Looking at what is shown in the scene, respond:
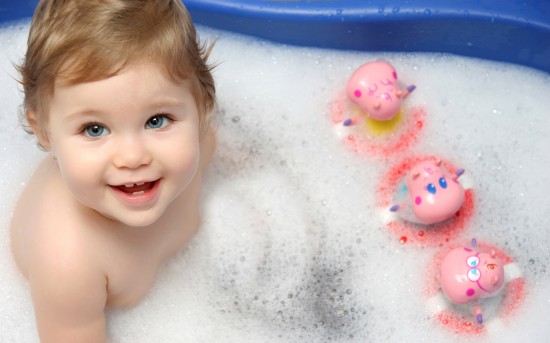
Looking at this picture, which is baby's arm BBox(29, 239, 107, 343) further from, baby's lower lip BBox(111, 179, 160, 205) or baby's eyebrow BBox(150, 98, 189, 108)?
baby's eyebrow BBox(150, 98, 189, 108)

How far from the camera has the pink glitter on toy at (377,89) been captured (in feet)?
4.71

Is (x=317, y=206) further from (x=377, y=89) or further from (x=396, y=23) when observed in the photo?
(x=396, y=23)

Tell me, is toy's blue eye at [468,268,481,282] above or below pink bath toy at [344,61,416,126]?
below

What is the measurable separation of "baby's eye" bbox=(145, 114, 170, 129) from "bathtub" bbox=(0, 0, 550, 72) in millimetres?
505

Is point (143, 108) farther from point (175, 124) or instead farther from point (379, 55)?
point (379, 55)

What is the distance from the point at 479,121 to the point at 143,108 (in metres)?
0.79

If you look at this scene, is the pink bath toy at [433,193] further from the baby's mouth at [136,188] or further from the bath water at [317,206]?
the baby's mouth at [136,188]

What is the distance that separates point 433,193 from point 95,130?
0.63 meters

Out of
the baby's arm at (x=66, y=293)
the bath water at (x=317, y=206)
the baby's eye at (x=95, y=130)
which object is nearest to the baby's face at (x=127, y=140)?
the baby's eye at (x=95, y=130)

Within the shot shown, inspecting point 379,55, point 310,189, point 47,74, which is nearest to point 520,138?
point 379,55

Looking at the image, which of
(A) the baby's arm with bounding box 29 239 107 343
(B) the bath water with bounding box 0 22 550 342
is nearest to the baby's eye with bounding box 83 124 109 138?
(A) the baby's arm with bounding box 29 239 107 343

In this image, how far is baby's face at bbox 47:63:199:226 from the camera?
984 mm

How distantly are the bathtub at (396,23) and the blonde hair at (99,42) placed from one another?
47 cm

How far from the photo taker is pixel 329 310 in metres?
1.44
